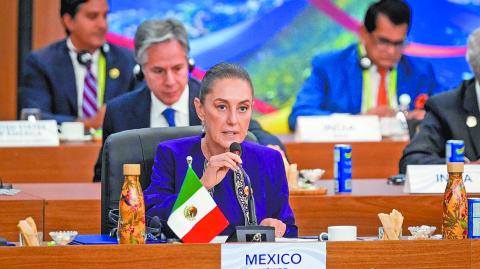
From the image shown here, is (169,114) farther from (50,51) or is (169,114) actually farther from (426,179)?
(50,51)

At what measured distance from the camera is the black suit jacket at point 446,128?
235 inches

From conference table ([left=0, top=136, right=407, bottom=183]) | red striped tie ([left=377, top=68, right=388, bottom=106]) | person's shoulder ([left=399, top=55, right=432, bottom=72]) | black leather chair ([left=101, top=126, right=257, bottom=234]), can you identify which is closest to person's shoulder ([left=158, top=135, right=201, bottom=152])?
black leather chair ([left=101, top=126, right=257, bottom=234])

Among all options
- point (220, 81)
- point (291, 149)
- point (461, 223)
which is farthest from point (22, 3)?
point (461, 223)

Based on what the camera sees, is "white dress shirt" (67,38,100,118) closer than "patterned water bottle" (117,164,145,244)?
No

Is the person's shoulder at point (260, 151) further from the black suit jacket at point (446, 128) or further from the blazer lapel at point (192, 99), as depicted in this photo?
the black suit jacket at point (446, 128)

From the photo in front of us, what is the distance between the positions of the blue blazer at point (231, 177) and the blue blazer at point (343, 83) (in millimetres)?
3416

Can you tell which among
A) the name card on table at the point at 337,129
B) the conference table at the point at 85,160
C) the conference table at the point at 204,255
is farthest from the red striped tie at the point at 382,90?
the conference table at the point at 204,255

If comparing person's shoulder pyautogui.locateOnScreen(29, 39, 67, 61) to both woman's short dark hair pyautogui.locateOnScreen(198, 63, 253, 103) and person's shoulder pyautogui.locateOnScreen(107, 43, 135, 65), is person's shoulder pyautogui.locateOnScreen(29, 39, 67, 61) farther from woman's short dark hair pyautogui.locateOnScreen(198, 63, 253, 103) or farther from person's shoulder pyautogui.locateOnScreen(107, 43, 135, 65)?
woman's short dark hair pyautogui.locateOnScreen(198, 63, 253, 103)

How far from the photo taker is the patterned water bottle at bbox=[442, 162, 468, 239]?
3.83m

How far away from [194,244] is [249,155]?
777 millimetres

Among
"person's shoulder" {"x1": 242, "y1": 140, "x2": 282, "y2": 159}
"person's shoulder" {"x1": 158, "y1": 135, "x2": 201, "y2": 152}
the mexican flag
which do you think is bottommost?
the mexican flag

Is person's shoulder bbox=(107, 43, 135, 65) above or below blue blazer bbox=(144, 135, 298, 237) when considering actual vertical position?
above

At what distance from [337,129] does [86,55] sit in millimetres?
1702

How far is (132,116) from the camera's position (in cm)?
578
